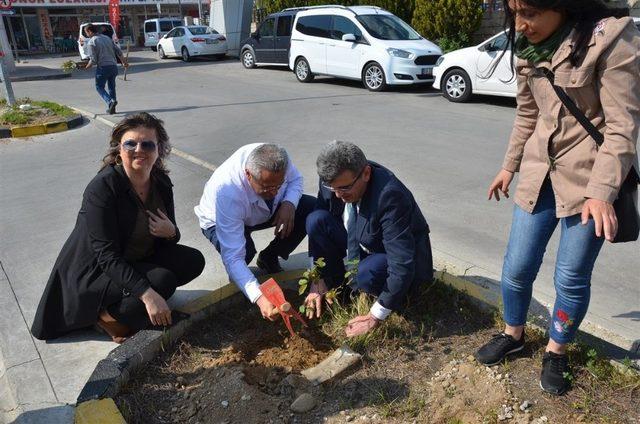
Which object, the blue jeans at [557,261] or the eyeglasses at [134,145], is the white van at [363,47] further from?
the blue jeans at [557,261]

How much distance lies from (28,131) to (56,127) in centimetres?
45

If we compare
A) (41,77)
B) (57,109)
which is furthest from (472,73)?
(41,77)

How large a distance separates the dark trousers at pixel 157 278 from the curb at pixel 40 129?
22.8ft

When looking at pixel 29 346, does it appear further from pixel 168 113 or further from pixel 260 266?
pixel 168 113

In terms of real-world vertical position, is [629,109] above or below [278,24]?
above

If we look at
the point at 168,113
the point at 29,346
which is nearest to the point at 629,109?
the point at 29,346

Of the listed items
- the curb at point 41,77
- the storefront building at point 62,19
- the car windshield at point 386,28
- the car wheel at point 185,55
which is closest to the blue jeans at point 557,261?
the car windshield at point 386,28

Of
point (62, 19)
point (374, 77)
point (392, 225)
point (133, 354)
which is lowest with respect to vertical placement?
point (62, 19)

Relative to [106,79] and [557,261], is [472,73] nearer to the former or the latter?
[106,79]

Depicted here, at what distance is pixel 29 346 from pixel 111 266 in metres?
0.81

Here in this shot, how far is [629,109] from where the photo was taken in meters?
1.94

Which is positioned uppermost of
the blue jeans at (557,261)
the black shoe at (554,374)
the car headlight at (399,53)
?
the blue jeans at (557,261)

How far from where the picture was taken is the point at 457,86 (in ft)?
Answer: 35.6

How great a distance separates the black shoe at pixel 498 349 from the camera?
264cm
